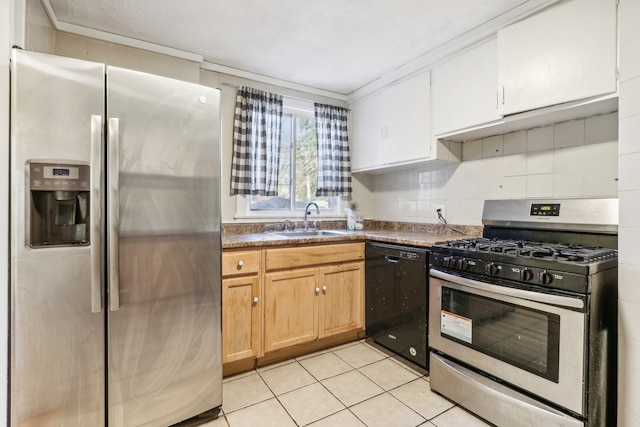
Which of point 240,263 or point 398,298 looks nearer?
point 240,263

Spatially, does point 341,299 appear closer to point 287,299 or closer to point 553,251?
point 287,299

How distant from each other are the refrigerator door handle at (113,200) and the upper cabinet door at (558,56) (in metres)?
2.14

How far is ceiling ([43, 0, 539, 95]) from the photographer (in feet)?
6.10

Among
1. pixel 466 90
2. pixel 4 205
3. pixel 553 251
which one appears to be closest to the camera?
pixel 4 205

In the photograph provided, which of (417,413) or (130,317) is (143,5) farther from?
(417,413)

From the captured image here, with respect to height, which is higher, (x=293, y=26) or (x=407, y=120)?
(x=293, y=26)

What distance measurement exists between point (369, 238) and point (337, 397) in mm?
1158

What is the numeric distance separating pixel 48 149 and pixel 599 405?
2.56 m

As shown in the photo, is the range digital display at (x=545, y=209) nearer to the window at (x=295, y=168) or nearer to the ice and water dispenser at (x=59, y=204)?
the window at (x=295, y=168)

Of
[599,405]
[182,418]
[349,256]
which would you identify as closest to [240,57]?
[349,256]

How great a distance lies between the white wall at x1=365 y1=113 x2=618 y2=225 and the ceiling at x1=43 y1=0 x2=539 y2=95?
82 cm

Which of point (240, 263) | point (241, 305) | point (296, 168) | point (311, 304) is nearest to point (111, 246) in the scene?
point (240, 263)

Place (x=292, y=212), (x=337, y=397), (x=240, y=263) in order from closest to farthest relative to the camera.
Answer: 1. (x=337, y=397)
2. (x=240, y=263)
3. (x=292, y=212)

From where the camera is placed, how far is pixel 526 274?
1.46 m
